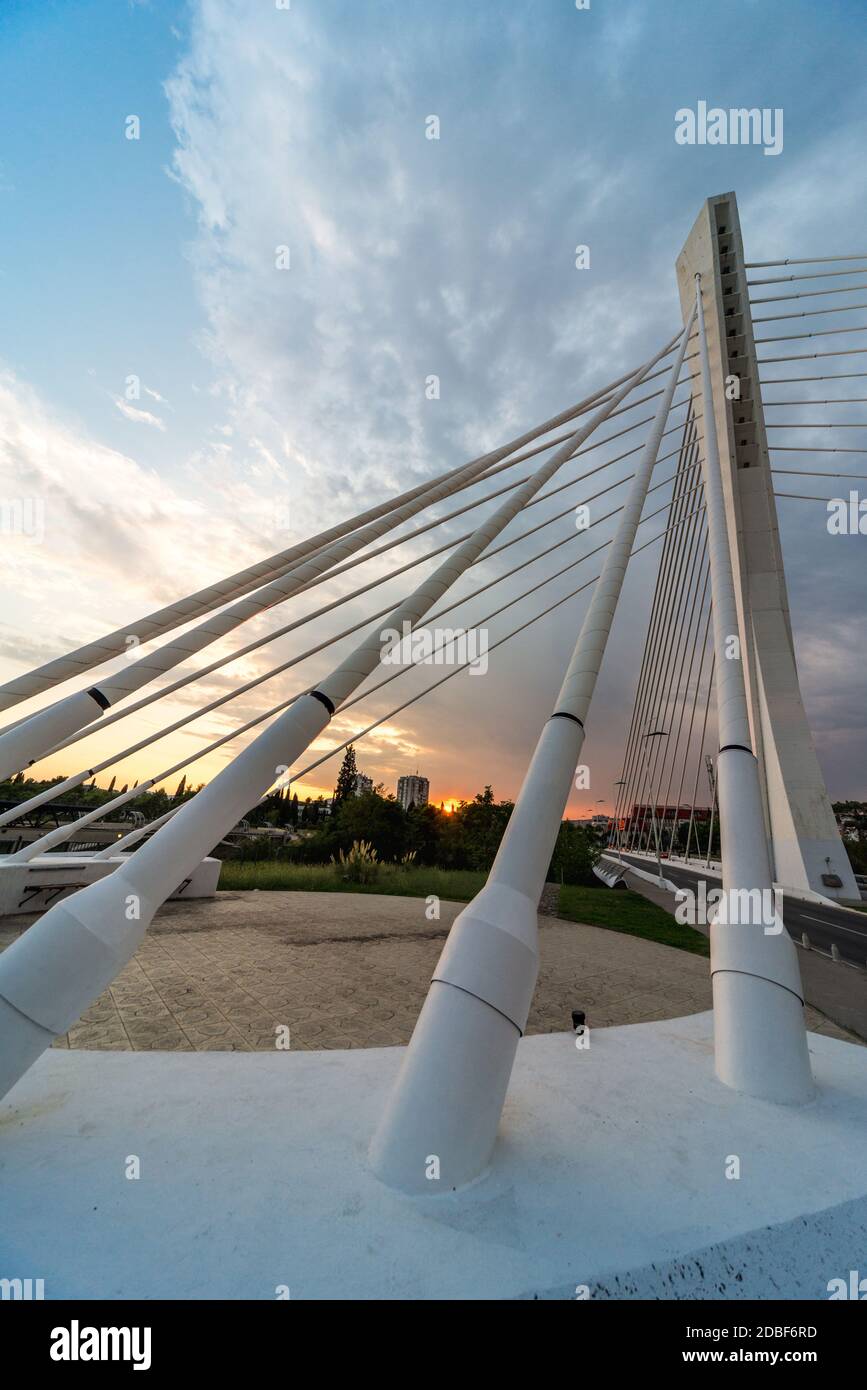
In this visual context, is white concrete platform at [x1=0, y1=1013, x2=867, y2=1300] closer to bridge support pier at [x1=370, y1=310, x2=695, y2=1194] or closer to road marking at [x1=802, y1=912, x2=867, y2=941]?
bridge support pier at [x1=370, y1=310, x2=695, y2=1194]

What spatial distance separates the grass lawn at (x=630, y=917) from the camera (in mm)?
13082

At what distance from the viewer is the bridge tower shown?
16594 mm

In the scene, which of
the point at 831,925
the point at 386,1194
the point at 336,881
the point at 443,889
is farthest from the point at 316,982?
the point at 831,925

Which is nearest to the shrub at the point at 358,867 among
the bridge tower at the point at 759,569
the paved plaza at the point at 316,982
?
the paved plaza at the point at 316,982

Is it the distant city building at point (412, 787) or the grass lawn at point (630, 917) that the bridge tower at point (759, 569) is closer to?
the grass lawn at point (630, 917)

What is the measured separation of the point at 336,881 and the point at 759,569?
1869 centimetres

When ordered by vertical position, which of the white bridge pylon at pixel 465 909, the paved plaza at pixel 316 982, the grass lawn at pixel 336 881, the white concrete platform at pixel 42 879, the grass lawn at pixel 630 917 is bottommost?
the grass lawn at pixel 630 917

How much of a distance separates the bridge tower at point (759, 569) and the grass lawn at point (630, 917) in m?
5.71

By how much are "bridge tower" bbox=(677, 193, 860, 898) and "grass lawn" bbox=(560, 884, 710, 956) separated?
5713mm

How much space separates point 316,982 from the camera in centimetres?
794

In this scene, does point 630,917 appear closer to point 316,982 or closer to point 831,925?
point 831,925
